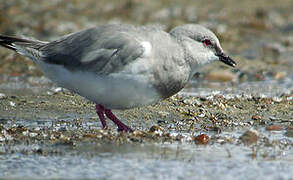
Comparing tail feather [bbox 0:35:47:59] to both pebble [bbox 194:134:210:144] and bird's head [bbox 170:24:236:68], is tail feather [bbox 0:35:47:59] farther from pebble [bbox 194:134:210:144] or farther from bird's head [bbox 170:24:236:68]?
pebble [bbox 194:134:210:144]

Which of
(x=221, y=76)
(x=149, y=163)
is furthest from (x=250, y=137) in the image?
(x=221, y=76)

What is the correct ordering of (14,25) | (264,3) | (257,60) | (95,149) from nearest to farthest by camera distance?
(95,149), (257,60), (14,25), (264,3)

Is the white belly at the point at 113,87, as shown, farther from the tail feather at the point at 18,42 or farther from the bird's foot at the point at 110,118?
the tail feather at the point at 18,42

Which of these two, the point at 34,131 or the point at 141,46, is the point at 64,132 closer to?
the point at 34,131

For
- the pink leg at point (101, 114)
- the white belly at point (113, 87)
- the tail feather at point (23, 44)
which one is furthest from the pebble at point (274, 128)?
the tail feather at point (23, 44)

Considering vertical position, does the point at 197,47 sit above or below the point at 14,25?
below

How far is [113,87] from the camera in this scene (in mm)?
6391

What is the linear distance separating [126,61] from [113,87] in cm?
33

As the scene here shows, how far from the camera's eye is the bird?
6.38 meters

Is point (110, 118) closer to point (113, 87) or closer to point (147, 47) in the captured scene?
point (113, 87)

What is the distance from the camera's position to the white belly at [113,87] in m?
6.32

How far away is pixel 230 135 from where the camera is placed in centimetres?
678

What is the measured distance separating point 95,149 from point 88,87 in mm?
940

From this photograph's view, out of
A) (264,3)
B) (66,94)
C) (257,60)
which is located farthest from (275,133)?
(264,3)
